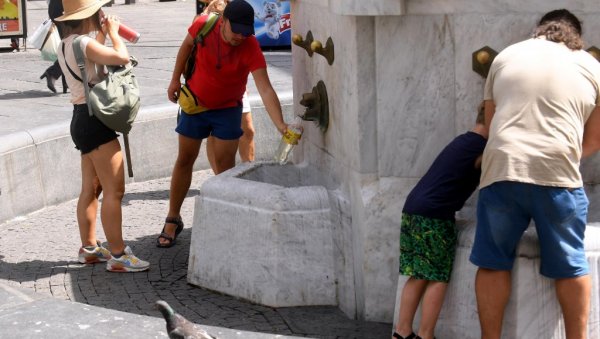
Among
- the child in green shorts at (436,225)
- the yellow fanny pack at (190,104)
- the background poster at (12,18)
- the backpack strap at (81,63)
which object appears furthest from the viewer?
the background poster at (12,18)

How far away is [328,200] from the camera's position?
575 cm

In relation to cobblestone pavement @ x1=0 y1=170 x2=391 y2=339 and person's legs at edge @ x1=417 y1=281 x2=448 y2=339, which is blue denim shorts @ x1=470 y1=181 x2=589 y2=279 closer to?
person's legs at edge @ x1=417 y1=281 x2=448 y2=339

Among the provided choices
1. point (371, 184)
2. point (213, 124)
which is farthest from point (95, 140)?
point (371, 184)

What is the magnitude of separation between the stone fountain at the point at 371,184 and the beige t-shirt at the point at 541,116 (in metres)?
0.39

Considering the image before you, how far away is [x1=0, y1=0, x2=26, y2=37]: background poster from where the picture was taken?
48.7ft

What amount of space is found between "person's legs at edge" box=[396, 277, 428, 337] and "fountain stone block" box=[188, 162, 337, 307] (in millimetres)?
804

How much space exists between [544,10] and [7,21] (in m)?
11.1

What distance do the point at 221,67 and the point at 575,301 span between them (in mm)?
2654

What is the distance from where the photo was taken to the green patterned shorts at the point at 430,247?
4910 millimetres

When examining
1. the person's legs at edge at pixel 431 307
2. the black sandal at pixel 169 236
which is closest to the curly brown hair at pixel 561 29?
the person's legs at edge at pixel 431 307

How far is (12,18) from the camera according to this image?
49.2ft

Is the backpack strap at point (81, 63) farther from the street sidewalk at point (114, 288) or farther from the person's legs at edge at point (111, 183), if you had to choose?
the street sidewalk at point (114, 288)

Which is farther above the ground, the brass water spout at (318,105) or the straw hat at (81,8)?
the straw hat at (81,8)

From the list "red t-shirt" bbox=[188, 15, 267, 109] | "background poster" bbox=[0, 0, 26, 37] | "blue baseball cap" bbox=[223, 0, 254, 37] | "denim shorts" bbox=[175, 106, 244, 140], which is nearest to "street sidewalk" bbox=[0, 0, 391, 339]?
"denim shorts" bbox=[175, 106, 244, 140]
